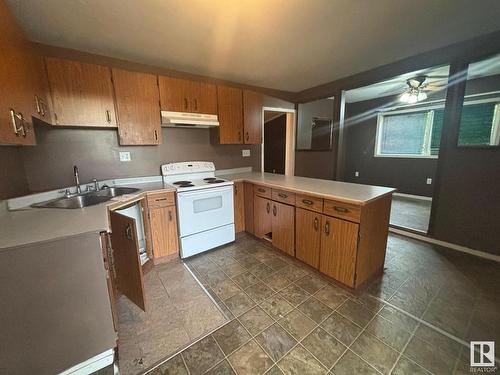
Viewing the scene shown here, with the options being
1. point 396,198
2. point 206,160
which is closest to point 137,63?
point 206,160

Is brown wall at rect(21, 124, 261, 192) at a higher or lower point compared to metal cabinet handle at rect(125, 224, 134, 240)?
higher

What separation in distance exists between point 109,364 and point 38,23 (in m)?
2.74

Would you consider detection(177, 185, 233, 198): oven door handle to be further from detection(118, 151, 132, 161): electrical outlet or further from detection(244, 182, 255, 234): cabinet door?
detection(118, 151, 132, 161): electrical outlet

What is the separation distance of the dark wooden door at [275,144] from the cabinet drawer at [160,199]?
10.2 feet

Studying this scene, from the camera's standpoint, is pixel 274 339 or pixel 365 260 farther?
pixel 365 260

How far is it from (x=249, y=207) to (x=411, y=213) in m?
3.20

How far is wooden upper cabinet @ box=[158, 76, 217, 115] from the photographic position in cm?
245

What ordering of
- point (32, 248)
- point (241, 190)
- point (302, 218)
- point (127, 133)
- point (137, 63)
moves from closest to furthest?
point (32, 248), point (302, 218), point (127, 133), point (137, 63), point (241, 190)

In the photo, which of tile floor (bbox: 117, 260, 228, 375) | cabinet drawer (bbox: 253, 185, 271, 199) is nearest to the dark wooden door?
cabinet drawer (bbox: 253, 185, 271, 199)

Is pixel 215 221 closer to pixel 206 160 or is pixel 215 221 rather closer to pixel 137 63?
pixel 206 160

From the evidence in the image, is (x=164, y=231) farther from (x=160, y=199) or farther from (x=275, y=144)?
(x=275, y=144)

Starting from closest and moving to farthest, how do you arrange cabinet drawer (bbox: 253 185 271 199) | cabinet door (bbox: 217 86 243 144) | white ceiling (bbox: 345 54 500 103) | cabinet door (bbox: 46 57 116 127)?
1. cabinet door (bbox: 46 57 116 127)
2. white ceiling (bbox: 345 54 500 103)
3. cabinet drawer (bbox: 253 185 271 199)
4. cabinet door (bbox: 217 86 243 144)

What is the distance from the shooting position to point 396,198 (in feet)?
16.0

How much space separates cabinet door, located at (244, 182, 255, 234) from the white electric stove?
300 millimetres
